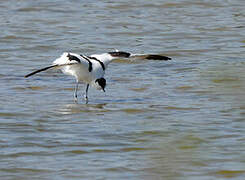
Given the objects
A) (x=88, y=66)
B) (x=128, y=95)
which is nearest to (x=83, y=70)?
(x=88, y=66)

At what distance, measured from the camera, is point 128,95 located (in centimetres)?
968

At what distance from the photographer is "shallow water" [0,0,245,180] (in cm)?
546

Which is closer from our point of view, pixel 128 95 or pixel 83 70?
pixel 83 70

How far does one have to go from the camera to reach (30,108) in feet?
28.6

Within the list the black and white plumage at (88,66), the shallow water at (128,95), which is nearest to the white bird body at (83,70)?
the black and white plumage at (88,66)

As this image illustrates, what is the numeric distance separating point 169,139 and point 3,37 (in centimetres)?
1200

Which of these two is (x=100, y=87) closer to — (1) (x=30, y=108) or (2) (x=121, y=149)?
(1) (x=30, y=108)

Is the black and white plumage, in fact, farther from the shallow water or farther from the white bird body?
the shallow water

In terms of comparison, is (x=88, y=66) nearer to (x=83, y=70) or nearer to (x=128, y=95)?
(x=83, y=70)

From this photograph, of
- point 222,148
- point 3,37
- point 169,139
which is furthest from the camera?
point 3,37

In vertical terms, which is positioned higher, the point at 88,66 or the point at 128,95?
the point at 88,66

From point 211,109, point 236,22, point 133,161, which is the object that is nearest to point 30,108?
point 211,109

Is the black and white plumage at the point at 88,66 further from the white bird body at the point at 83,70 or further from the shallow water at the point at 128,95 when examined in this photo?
the shallow water at the point at 128,95

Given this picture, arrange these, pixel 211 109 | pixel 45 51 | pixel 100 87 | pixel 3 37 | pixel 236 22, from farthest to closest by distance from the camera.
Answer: pixel 236 22 < pixel 3 37 < pixel 45 51 < pixel 100 87 < pixel 211 109
